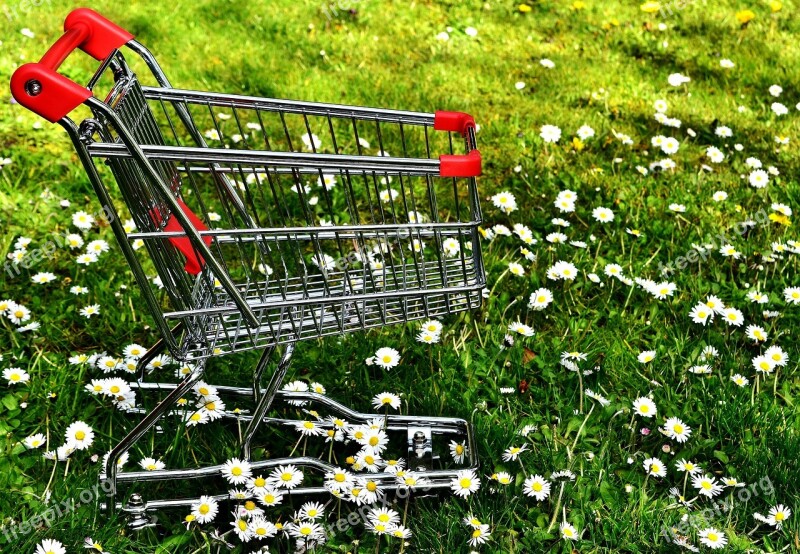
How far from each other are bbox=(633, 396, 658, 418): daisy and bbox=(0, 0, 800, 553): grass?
49mm

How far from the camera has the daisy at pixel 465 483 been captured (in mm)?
2676

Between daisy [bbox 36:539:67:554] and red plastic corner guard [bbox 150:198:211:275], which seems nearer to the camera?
daisy [bbox 36:539:67:554]

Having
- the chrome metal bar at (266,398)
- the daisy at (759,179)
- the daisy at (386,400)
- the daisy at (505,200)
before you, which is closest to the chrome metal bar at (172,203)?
the chrome metal bar at (266,398)

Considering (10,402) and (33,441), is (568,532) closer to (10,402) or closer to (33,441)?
(33,441)

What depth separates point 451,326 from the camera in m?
3.45

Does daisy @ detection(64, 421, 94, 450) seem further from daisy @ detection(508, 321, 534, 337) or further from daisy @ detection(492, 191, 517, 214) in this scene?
daisy @ detection(492, 191, 517, 214)

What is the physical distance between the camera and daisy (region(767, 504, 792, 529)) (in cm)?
266

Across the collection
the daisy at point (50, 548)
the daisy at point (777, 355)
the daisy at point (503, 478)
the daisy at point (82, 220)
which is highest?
the daisy at point (50, 548)

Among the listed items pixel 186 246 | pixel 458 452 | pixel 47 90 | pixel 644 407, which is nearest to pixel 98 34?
pixel 47 90

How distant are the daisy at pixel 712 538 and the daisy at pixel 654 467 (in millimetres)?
244

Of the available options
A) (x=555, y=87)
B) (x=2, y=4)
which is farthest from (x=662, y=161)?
(x=2, y=4)

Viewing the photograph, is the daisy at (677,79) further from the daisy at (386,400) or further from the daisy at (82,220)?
the daisy at (82,220)

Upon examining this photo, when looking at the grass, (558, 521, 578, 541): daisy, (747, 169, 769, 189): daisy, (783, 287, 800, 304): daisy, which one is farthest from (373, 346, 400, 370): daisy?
(747, 169, 769, 189): daisy

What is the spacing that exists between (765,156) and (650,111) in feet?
2.24
